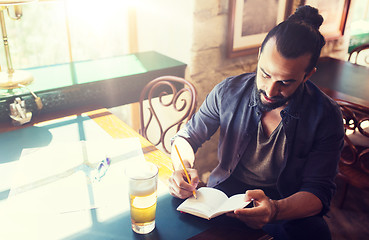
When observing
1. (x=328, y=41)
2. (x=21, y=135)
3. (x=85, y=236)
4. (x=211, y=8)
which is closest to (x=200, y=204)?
(x=85, y=236)

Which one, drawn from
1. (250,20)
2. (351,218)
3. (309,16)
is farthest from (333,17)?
(309,16)

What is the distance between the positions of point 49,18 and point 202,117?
4.50 feet

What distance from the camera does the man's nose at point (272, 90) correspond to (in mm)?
1356

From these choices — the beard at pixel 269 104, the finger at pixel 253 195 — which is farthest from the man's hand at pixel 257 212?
the beard at pixel 269 104

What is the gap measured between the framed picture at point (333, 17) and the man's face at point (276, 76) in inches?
75.4

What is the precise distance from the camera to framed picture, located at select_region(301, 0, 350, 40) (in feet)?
9.96

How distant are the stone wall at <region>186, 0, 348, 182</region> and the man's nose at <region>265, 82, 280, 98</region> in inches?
42.8

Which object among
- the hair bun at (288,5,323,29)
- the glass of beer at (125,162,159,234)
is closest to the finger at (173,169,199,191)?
the glass of beer at (125,162,159,234)

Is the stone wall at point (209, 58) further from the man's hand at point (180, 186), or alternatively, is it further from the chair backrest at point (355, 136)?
the man's hand at point (180, 186)

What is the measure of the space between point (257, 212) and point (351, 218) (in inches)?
65.2

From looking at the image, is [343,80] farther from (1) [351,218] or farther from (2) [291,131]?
(2) [291,131]

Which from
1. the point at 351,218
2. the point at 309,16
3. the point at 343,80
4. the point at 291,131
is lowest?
the point at 351,218

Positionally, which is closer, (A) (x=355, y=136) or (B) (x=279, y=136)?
(B) (x=279, y=136)

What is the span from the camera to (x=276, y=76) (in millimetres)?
1331
